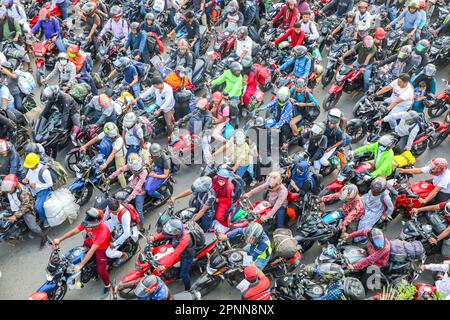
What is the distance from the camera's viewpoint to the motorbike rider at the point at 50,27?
43.6 feet

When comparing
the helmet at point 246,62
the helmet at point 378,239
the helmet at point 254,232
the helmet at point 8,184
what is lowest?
the helmet at point 378,239

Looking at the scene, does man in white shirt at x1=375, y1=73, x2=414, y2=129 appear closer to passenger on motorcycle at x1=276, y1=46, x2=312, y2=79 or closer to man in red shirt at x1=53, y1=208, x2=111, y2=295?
passenger on motorcycle at x1=276, y1=46, x2=312, y2=79

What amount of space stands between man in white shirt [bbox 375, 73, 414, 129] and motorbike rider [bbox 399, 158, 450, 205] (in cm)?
208

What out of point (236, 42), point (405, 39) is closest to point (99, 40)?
point (236, 42)

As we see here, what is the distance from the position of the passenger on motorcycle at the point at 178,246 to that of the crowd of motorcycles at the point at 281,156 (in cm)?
20

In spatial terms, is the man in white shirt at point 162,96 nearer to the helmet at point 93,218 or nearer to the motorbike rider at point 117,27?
the motorbike rider at point 117,27

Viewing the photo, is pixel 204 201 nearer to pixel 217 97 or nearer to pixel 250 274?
pixel 250 274

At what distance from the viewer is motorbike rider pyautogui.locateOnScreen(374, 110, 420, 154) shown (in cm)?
1066

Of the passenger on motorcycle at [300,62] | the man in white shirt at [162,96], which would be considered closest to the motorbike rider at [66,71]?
the man in white shirt at [162,96]

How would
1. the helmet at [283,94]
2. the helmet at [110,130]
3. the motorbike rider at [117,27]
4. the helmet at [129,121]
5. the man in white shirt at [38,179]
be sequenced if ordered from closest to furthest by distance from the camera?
1. the man in white shirt at [38,179]
2. the helmet at [110,130]
3. the helmet at [129,121]
4. the helmet at [283,94]
5. the motorbike rider at [117,27]

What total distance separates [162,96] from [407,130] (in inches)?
216

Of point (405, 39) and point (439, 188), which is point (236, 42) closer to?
point (405, 39)

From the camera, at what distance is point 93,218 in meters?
8.06

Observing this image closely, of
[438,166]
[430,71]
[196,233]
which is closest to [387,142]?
[438,166]
